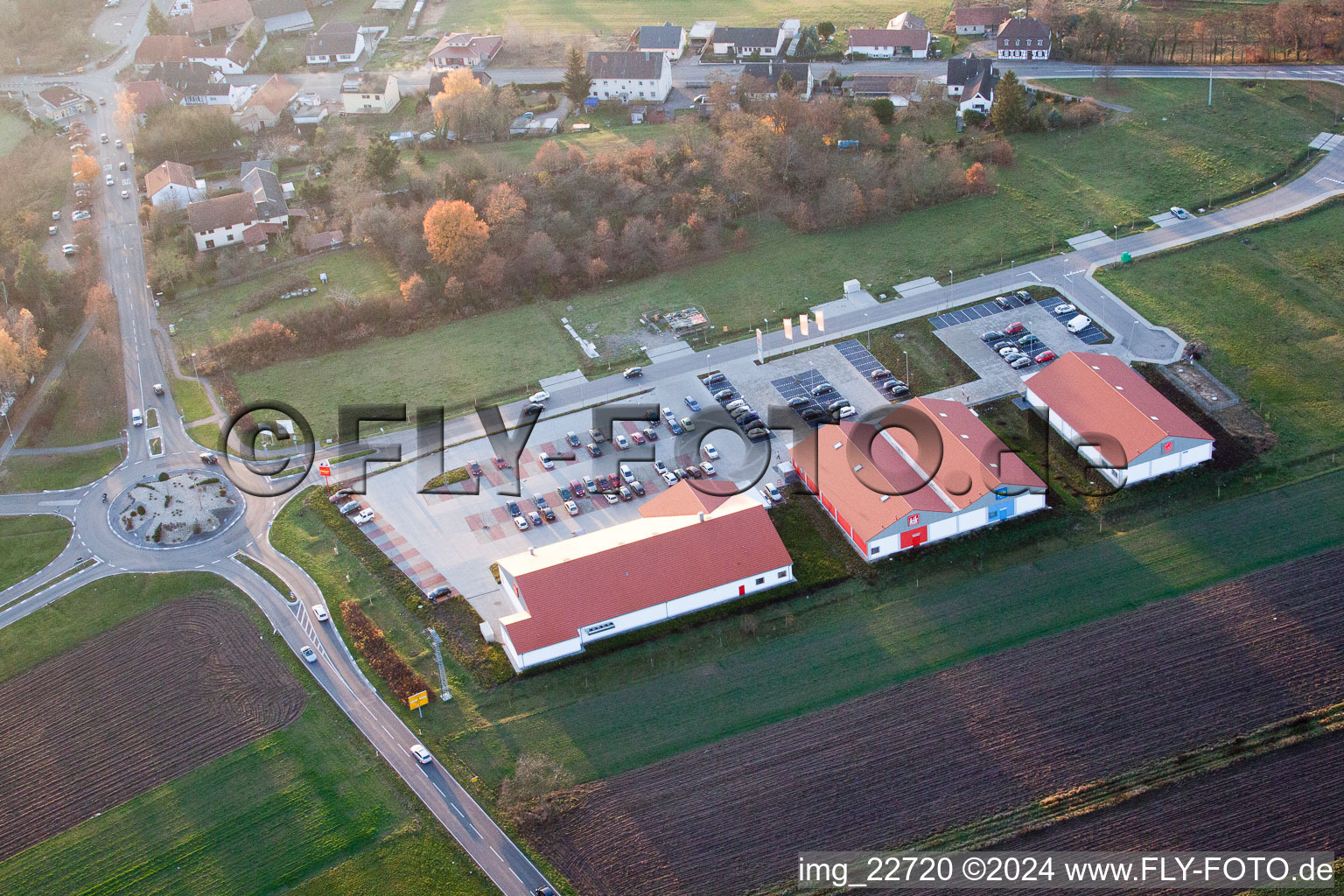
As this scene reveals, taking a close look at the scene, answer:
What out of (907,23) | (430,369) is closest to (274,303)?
(430,369)

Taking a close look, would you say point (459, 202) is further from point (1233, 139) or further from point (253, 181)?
point (1233, 139)

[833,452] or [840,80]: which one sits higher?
[840,80]

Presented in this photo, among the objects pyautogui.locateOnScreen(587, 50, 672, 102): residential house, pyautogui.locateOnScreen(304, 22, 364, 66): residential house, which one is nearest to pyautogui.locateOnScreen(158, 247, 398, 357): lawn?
pyautogui.locateOnScreen(587, 50, 672, 102): residential house

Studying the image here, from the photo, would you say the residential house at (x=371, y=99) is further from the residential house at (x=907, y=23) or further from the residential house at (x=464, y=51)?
the residential house at (x=907, y=23)

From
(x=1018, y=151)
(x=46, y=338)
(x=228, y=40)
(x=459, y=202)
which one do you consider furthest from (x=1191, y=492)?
(x=228, y=40)

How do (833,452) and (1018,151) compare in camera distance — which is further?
(1018,151)

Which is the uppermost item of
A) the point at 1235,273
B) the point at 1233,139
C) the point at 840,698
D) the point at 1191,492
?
the point at 1233,139
